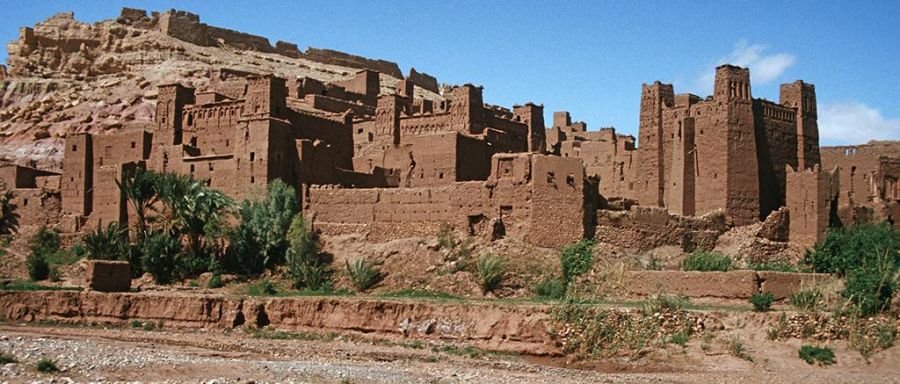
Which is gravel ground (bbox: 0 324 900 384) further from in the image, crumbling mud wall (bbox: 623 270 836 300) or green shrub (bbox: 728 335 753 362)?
crumbling mud wall (bbox: 623 270 836 300)

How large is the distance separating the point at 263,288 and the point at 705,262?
14.2 metres

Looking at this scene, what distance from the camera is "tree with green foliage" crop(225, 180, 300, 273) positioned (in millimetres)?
40438

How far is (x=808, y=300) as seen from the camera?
27875mm

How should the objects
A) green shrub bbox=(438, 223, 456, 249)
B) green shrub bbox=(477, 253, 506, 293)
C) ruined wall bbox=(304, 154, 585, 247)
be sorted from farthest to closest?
green shrub bbox=(438, 223, 456, 249) < ruined wall bbox=(304, 154, 585, 247) < green shrub bbox=(477, 253, 506, 293)

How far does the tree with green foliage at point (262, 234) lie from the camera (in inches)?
1592

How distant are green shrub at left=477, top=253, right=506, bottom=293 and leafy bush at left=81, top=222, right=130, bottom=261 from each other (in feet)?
43.6

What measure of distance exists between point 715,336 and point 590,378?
3480 millimetres

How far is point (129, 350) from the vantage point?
2661cm

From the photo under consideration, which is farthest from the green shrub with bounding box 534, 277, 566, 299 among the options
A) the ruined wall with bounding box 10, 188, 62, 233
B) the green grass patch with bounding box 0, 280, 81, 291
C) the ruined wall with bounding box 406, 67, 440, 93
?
the ruined wall with bounding box 406, 67, 440, 93

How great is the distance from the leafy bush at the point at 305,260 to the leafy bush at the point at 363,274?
86 cm

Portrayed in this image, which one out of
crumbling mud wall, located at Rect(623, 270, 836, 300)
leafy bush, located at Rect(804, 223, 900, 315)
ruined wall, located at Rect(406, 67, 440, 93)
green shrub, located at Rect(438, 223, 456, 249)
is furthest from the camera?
ruined wall, located at Rect(406, 67, 440, 93)

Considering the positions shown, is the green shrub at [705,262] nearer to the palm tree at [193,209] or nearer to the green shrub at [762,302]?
the green shrub at [762,302]

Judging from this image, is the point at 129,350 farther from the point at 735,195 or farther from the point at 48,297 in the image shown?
the point at 735,195

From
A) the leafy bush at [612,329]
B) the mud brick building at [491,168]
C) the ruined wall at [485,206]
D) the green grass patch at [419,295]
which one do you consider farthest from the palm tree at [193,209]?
the leafy bush at [612,329]
